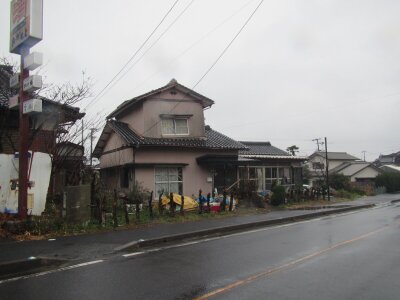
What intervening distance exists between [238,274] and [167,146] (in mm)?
15826

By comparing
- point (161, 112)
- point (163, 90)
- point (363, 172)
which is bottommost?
point (363, 172)

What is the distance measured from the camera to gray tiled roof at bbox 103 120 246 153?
22.1m

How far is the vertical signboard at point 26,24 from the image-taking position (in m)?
11.2

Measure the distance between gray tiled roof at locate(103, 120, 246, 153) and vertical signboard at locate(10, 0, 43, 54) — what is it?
1012cm

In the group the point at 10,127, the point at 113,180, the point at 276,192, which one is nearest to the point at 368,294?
the point at 10,127

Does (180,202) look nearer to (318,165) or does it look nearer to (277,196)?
(277,196)

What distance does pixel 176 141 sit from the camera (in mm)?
23328

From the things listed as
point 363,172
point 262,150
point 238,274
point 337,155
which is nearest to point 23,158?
point 238,274

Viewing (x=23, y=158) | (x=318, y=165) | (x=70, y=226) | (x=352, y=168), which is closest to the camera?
(x=23, y=158)

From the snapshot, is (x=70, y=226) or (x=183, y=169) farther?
(x=183, y=169)

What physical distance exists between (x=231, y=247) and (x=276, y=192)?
1475 cm

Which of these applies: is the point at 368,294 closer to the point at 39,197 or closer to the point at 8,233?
the point at 8,233

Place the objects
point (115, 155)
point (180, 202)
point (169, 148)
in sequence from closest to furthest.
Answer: point (180, 202) → point (169, 148) → point (115, 155)

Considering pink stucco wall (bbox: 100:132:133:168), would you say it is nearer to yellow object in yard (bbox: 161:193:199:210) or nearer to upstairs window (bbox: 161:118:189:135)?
upstairs window (bbox: 161:118:189:135)
